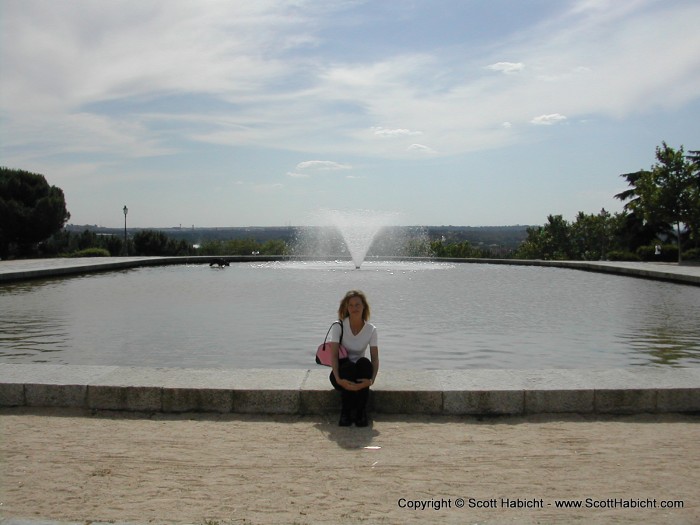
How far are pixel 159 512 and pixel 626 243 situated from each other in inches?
1877

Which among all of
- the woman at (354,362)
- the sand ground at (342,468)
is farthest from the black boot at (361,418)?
the sand ground at (342,468)

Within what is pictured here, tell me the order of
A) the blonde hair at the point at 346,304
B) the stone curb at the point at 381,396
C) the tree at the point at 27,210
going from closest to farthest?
the stone curb at the point at 381,396 → the blonde hair at the point at 346,304 → the tree at the point at 27,210

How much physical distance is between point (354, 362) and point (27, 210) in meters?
44.2

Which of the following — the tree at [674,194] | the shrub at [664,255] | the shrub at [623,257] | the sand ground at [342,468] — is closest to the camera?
the sand ground at [342,468]

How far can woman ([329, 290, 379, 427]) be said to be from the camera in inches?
233

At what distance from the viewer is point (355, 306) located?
6.29 m

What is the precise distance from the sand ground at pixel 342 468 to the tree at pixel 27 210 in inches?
1653

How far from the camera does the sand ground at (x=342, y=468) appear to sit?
412cm

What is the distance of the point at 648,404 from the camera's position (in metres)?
6.28

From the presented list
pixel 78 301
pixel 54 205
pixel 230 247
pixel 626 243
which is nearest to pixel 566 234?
pixel 626 243

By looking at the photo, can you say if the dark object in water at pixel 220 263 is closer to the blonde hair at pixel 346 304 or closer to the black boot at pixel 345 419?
the blonde hair at pixel 346 304

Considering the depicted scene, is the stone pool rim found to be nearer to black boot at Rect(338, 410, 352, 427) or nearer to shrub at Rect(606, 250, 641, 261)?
black boot at Rect(338, 410, 352, 427)

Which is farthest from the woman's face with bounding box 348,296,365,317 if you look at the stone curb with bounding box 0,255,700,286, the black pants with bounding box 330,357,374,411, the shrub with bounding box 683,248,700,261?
the shrub with bounding box 683,248,700,261

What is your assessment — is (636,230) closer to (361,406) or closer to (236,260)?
(236,260)
